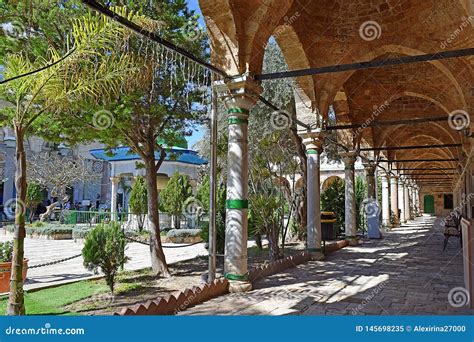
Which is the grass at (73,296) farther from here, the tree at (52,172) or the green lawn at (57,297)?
the tree at (52,172)

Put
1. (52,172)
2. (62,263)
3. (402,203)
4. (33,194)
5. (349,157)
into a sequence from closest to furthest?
(62,263)
(349,157)
(33,194)
(52,172)
(402,203)

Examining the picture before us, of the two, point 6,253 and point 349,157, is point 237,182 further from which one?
point 349,157

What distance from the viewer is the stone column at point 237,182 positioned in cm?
599

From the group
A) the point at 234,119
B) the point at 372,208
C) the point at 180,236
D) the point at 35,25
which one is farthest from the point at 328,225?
the point at 35,25

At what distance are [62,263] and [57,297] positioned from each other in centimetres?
411

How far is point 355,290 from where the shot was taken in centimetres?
612

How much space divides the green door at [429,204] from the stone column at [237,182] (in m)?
45.8

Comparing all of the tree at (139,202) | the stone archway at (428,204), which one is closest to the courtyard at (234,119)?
the tree at (139,202)

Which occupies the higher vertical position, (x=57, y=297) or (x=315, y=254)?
(x=315, y=254)

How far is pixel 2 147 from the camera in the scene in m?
24.2

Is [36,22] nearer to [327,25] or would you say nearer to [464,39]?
[327,25]

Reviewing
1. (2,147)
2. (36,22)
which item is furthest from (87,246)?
(2,147)

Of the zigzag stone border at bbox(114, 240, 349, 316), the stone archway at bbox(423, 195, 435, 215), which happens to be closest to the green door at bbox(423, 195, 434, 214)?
the stone archway at bbox(423, 195, 435, 215)

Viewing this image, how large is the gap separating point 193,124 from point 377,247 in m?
7.26
